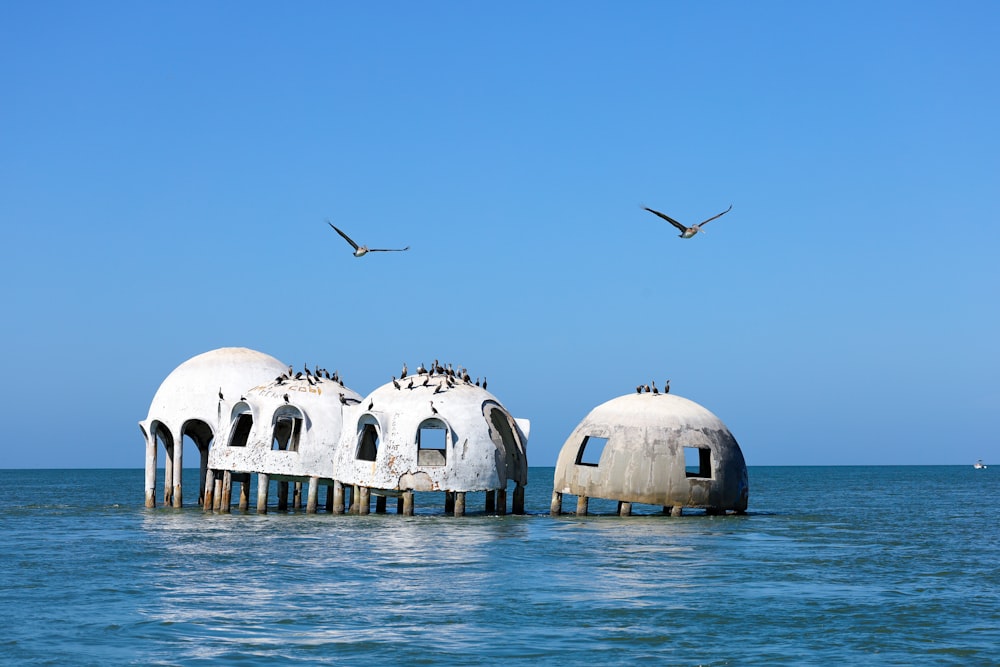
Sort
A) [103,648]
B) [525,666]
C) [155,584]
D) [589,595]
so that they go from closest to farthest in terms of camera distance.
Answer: [525,666]
[103,648]
[589,595]
[155,584]

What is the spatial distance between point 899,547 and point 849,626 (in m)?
16.6

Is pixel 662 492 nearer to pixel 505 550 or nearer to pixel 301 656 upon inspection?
pixel 505 550

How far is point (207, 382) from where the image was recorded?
4856 cm

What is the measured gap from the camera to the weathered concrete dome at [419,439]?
4153 cm

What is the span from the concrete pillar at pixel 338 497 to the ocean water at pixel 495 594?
5.67ft

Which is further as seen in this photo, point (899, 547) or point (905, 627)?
point (899, 547)

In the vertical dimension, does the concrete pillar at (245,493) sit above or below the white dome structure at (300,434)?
below

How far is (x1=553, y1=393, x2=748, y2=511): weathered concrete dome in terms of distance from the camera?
41.3 m

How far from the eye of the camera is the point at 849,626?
21.9 metres

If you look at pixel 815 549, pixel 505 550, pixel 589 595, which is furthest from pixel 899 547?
pixel 589 595

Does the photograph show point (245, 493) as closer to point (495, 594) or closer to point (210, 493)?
point (210, 493)

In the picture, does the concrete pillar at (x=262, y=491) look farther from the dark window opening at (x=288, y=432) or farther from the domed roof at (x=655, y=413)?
the domed roof at (x=655, y=413)

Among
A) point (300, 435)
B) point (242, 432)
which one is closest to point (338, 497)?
point (300, 435)

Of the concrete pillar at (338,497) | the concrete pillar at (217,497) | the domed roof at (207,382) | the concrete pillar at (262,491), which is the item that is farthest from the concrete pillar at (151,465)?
the concrete pillar at (338,497)
